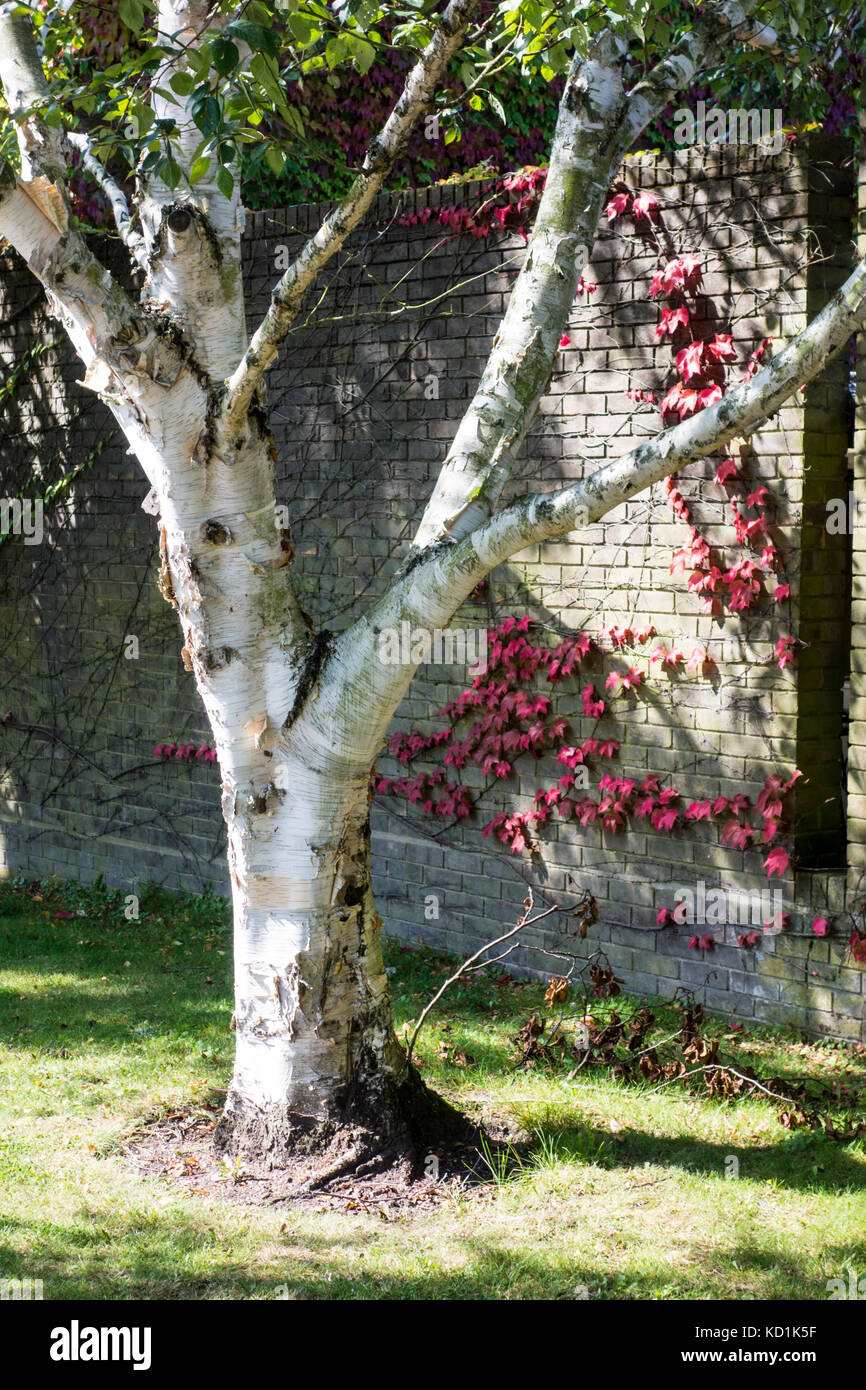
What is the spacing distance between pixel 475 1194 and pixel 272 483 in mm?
2398

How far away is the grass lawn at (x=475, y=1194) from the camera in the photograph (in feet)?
12.0

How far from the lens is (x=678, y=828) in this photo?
5.82 m

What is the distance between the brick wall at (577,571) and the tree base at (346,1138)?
71.6 inches

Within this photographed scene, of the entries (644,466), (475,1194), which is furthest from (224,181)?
(475,1194)

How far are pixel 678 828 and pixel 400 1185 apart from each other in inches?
88.4

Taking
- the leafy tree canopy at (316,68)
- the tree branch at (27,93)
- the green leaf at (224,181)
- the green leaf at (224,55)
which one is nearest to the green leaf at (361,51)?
the leafy tree canopy at (316,68)

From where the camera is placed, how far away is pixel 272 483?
4375 mm

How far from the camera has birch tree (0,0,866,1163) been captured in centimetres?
394

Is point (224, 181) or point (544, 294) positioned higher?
point (224, 181)

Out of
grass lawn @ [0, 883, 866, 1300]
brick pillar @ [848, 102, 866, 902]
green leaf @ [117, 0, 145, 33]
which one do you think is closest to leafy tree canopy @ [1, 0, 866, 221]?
green leaf @ [117, 0, 145, 33]

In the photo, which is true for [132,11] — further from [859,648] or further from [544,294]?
[859,648]

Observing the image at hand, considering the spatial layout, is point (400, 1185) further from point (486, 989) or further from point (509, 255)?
point (509, 255)

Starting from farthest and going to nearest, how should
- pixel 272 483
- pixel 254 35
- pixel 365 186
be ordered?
pixel 272 483 → pixel 365 186 → pixel 254 35

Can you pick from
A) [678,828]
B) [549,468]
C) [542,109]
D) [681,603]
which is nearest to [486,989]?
[678,828]
